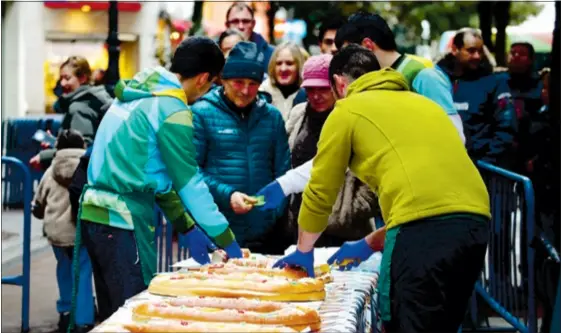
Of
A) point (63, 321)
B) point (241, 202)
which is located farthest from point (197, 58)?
point (63, 321)

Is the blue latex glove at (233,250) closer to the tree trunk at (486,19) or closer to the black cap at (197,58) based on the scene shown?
the black cap at (197,58)

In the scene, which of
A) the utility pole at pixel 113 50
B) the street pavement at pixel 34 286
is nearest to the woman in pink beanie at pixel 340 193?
the street pavement at pixel 34 286

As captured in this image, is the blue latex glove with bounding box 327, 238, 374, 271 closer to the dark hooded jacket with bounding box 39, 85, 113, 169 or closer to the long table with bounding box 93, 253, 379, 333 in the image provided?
the long table with bounding box 93, 253, 379, 333

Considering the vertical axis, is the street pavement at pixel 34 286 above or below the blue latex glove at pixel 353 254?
below

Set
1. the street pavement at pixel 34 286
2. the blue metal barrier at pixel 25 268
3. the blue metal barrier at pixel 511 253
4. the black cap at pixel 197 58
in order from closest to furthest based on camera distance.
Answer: the black cap at pixel 197 58
the blue metal barrier at pixel 511 253
the blue metal barrier at pixel 25 268
the street pavement at pixel 34 286

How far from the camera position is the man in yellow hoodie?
17.9 feet

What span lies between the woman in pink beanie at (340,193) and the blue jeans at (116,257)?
5.79 feet

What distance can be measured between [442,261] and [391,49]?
7.00ft

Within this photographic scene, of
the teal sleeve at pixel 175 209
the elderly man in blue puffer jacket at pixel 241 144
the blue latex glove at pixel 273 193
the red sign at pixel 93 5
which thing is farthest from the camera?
the red sign at pixel 93 5

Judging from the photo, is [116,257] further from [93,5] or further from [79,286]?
[93,5]

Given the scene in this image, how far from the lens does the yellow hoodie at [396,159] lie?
5.48m

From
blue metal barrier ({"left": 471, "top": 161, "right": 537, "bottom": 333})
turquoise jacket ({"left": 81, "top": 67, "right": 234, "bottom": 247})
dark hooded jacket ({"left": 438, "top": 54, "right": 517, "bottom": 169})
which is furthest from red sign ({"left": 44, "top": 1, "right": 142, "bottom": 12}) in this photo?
turquoise jacket ({"left": 81, "top": 67, "right": 234, "bottom": 247})

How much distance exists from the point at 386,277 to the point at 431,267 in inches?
8.9

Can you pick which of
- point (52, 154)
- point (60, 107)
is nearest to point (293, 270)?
point (52, 154)
